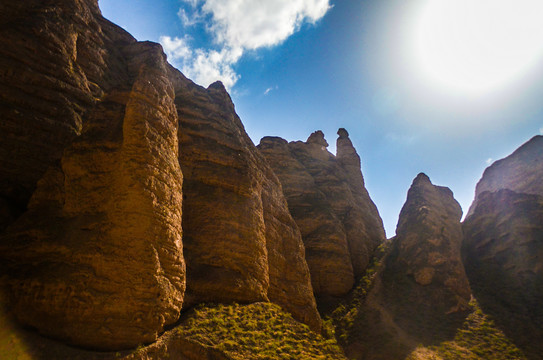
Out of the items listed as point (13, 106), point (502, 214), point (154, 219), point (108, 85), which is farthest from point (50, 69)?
point (502, 214)

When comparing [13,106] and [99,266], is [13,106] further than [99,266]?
Yes

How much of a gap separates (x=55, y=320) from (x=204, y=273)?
8.97 metres

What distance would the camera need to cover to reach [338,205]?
162ft

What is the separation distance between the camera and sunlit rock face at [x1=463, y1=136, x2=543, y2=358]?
30.9m

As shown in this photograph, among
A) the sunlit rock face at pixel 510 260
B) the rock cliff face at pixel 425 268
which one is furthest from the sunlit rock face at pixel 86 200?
the sunlit rock face at pixel 510 260

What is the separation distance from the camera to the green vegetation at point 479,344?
2702cm

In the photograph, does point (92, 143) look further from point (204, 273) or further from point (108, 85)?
point (108, 85)

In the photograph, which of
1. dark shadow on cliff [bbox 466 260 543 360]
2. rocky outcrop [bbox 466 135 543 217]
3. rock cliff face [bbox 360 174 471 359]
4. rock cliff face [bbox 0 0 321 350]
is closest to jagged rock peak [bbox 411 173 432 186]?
rock cliff face [bbox 360 174 471 359]

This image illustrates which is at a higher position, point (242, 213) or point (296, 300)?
point (242, 213)

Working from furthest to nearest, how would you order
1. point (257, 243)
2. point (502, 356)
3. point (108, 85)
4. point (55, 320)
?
point (502, 356), point (108, 85), point (257, 243), point (55, 320)

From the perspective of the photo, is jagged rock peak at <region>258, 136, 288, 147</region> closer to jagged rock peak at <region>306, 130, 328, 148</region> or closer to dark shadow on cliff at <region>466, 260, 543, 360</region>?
jagged rock peak at <region>306, 130, 328, 148</region>

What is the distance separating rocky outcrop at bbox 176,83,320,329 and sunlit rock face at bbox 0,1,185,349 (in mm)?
4756

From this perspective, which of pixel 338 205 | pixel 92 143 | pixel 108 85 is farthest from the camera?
pixel 338 205

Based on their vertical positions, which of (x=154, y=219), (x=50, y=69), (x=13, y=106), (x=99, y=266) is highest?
(x=50, y=69)
